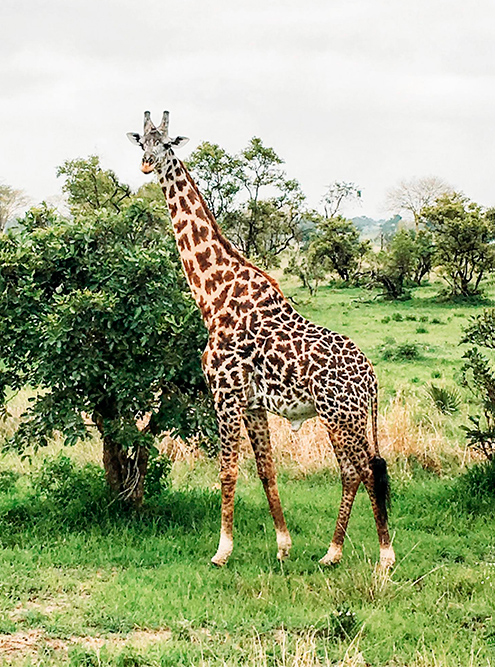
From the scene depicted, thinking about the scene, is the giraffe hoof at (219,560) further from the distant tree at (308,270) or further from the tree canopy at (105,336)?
the distant tree at (308,270)

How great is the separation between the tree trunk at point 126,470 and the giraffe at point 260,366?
1.36 meters

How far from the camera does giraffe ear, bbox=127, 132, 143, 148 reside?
785 centimetres

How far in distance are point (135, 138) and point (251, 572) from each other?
4066 mm

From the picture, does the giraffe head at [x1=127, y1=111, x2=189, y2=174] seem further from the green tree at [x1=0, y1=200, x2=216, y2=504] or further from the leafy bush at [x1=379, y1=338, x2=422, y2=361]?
the leafy bush at [x1=379, y1=338, x2=422, y2=361]

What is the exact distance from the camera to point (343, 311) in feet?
88.9

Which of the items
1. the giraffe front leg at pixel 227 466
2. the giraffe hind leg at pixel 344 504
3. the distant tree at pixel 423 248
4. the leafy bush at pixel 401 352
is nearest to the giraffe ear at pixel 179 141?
the giraffe front leg at pixel 227 466

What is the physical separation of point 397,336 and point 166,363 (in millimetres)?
14147

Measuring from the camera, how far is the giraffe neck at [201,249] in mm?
7742

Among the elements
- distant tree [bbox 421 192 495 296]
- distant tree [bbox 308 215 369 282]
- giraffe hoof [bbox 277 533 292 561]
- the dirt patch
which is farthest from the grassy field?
distant tree [bbox 308 215 369 282]

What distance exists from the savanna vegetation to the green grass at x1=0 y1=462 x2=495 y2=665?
0.02 metres

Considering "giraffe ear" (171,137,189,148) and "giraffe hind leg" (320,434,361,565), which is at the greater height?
"giraffe ear" (171,137,189,148)

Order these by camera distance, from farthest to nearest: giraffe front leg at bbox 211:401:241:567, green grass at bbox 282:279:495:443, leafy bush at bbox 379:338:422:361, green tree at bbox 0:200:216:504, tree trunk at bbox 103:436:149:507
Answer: leafy bush at bbox 379:338:422:361 → green grass at bbox 282:279:495:443 → tree trunk at bbox 103:436:149:507 → green tree at bbox 0:200:216:504 → giraffe front leg at bbox 211:401:241:567

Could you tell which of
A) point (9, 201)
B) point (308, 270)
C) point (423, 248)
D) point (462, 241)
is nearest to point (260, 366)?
point (462, 241)

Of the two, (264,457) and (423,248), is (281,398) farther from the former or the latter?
(423,248)
